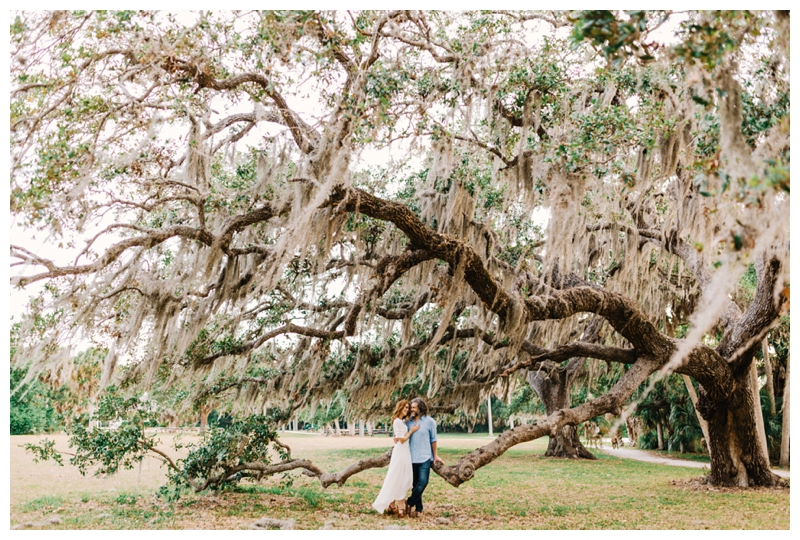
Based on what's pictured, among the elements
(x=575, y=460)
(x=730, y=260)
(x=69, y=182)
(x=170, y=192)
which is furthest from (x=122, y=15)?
(x=575, y=460)

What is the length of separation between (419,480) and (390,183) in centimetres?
351

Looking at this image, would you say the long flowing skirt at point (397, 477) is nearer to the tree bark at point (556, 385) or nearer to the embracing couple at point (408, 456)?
the embracing couple at point (408, 456)

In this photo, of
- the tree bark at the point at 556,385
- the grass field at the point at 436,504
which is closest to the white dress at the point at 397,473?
the grass field at the point at 436,504

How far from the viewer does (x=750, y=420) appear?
283 inches

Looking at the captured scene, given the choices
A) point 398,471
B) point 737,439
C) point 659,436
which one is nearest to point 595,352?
point 737,439

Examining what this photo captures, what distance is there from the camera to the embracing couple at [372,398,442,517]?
5113 millimetres

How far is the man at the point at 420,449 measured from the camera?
5.13 meters

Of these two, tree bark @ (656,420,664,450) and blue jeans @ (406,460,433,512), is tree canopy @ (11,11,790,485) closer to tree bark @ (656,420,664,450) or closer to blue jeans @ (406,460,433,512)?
blue jeans @ (406,460,433,512)

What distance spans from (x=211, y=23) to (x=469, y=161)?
2.79m

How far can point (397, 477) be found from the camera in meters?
5.12

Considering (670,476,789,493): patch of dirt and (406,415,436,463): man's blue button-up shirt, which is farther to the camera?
(670,476,789,493): patch of dirt

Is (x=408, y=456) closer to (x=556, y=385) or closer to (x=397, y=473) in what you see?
(x=397, y=473)

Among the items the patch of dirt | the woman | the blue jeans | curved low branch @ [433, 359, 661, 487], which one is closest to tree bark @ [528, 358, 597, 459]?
the patch of dirt
